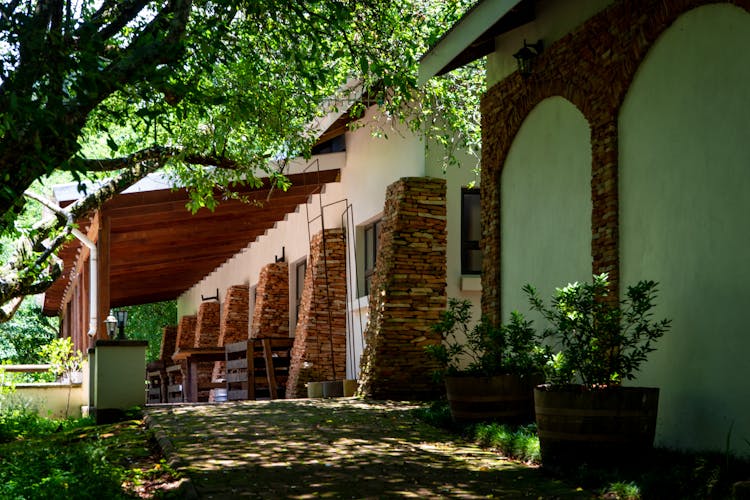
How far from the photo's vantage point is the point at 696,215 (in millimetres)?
6758

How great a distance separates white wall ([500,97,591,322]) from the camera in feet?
28.3

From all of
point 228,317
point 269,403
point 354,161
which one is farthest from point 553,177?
point 228,317

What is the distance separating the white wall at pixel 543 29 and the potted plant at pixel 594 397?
9.75 ft

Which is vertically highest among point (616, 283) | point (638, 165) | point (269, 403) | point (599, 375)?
point (638, 165)

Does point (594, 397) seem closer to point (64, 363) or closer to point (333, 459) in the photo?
Answer: point (333, 459)

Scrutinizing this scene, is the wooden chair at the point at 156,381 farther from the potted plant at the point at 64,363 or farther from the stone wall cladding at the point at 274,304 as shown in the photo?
the potted plant at the point at 64,363

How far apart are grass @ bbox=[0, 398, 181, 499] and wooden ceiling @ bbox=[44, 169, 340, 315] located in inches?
161

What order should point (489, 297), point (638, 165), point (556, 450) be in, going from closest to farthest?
point (556, 450) → point (638, 165) → point (489, 297)

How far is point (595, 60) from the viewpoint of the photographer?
8.33 meters

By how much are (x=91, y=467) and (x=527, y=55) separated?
5748 mm

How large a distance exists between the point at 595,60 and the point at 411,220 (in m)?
5.22

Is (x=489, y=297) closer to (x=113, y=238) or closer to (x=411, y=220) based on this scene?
(x=411, y=220)

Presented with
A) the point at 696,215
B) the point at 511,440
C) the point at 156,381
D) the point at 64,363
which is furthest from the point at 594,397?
the point at 156,381

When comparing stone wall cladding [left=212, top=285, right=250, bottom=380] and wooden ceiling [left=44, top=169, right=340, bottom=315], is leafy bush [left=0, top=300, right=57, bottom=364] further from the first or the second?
stone wall cladding [left=212, top=285, right=250, bottom=380]
